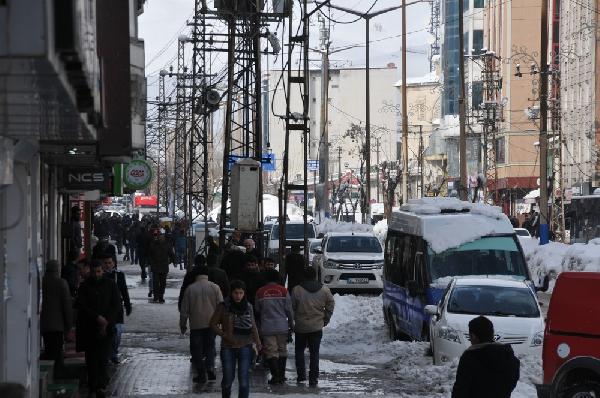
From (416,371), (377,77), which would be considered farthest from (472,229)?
(377,77)

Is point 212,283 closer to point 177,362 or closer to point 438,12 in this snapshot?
point 177,362

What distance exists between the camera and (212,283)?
1859 cm

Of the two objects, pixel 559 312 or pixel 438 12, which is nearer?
pixel 559 312

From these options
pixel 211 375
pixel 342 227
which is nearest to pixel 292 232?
pixel 342 227

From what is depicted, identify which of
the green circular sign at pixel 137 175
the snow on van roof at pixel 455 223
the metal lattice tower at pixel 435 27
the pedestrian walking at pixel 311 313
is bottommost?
the pedestrian walking at pixel 311 313

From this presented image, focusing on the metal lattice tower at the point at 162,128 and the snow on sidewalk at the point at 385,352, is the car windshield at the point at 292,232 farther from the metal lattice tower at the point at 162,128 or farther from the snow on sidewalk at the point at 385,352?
the metal lattice tower at the point at 162,128

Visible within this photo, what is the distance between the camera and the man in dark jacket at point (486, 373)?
986 centimetres

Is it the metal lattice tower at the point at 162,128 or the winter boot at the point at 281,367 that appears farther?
the metal lattice tower at the point at 162,128

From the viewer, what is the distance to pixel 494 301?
20188 mm

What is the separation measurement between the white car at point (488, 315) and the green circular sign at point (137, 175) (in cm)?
1898

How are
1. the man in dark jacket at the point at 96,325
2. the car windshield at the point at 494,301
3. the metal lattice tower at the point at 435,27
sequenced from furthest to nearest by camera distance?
the metal lattice tower at the point at 435,27
the car windshield at the point at 494,301
the man in dark jacket at the point at 96,325

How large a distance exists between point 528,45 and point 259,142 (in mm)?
75876

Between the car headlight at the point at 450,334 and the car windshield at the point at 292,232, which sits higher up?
the car windshield at the point at 292,232

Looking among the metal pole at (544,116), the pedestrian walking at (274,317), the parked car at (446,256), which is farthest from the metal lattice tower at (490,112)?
the pedestrian walking at (274,317)
